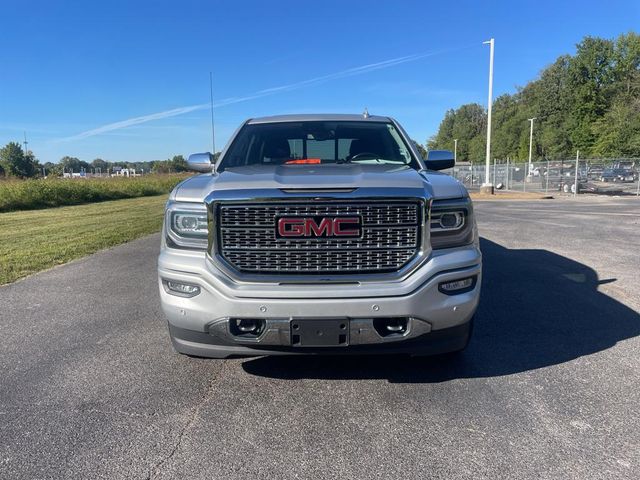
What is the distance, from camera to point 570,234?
1070 centimetres

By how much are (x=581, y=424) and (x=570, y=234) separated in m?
8.73

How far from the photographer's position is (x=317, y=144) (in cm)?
474

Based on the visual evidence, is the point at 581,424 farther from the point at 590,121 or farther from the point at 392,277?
the point at 590,121

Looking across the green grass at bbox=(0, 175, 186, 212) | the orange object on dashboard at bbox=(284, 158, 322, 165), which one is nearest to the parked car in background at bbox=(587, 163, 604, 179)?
the green grass at bbox=(0, 175, 186, 212)

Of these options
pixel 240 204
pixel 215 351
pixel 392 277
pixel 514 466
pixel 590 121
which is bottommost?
pixel 514 466

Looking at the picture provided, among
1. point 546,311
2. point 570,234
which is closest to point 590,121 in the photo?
point 570,234

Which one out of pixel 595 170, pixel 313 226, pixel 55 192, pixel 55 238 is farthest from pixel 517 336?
pixel 595 170

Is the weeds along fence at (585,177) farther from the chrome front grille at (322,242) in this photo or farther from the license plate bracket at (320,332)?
the license plate bracket at (320,332)

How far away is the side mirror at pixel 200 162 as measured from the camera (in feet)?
15.2

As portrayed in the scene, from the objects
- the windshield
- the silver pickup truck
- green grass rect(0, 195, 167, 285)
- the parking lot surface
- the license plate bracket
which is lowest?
the parking lot surface

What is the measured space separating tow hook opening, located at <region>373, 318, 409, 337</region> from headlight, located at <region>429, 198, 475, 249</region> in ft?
1.67

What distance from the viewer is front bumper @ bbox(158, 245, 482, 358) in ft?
9.59

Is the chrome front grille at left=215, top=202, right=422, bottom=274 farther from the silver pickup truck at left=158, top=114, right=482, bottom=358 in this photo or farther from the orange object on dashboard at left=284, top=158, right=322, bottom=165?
the orange object on dashboard at left=284, top=158, right=322, bottom=165

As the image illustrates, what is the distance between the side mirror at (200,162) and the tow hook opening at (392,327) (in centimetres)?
234
